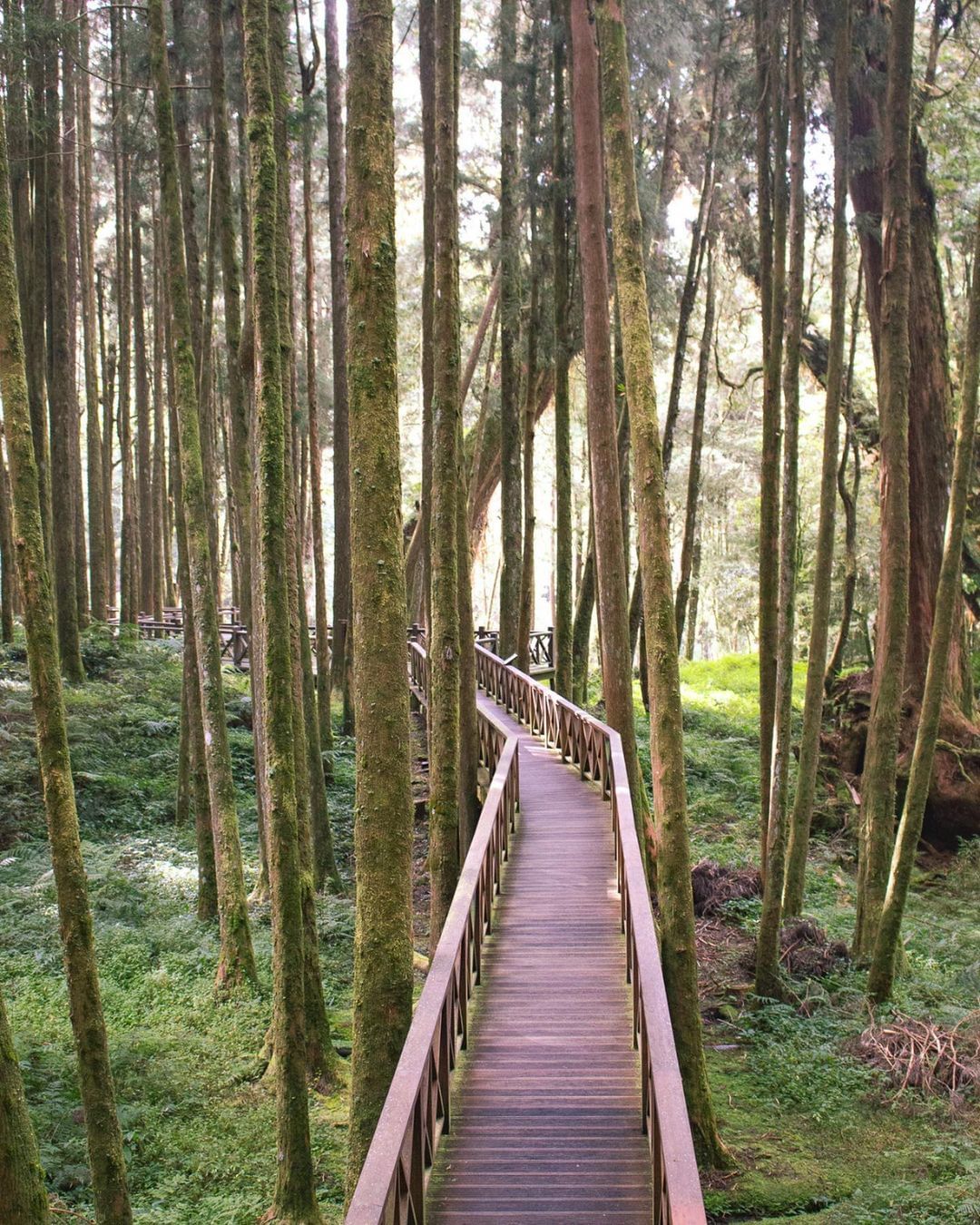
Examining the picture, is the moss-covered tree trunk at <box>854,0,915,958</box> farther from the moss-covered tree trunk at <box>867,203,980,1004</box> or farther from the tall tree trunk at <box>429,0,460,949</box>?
the tall tree trunk at <box>429,0,460,949</box>

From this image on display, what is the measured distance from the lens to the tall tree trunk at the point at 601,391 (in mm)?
11188

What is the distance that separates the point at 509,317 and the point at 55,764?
12.3 m

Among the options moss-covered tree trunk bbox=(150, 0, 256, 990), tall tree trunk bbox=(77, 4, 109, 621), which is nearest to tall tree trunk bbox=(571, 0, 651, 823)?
moss-covered tree trunk bbox=(150, 0, 256, 990)

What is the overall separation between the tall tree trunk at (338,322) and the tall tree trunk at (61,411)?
4149 mm

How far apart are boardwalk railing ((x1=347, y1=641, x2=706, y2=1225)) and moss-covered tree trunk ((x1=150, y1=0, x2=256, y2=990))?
2545 mm

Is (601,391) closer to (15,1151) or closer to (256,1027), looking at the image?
(256,1027)

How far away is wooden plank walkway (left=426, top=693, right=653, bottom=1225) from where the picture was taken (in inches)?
185

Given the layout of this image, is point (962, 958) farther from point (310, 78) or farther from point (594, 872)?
point (310, 78)

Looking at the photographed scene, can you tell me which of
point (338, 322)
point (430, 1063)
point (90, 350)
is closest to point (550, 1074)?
point (430, 1063)

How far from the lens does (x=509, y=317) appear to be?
51.3 feet

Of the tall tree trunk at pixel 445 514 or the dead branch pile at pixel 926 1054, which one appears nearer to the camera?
the dead branch pile at pixel 926 1054

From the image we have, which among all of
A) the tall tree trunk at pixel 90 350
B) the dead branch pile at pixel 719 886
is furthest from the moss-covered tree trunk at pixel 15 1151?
the tall tree trunk at pixel 90 350

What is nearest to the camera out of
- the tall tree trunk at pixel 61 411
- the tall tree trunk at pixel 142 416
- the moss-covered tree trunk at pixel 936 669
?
the moss-covered tree trunk at pixel 936 669

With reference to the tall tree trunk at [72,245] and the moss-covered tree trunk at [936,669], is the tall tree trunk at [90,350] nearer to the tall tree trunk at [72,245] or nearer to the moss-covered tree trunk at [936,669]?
the tall tree trunk at [72,245]
